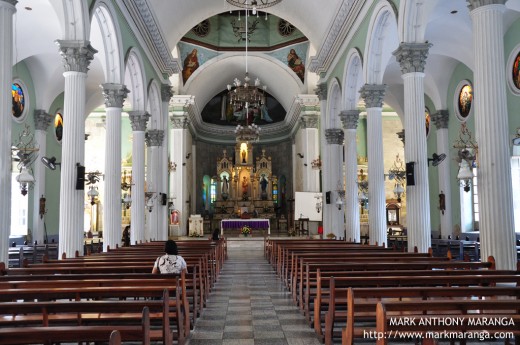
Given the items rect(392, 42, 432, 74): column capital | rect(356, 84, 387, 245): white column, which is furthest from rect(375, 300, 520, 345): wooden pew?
rect(356, 84, 387, 245): white column

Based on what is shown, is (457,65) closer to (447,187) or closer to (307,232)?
(447,187)

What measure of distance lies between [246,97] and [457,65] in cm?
803

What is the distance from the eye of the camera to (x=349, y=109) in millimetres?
16375

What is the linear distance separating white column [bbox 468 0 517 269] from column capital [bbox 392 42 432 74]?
98.5 inches

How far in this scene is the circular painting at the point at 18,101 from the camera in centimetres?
1658

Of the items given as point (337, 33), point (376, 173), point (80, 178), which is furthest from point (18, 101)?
point (376, 173)

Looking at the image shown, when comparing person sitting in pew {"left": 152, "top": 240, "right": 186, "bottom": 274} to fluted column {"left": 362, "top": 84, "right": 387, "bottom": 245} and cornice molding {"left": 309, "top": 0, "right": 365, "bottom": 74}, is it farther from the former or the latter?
cornice molding {"left": 309, "top": 0, "right": 365, "bottom": 74}

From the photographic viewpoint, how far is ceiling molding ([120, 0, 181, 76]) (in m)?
13.6

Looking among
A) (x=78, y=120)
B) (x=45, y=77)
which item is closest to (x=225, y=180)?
(x=45, y=77)

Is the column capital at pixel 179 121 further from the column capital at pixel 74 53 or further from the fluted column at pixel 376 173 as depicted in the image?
the column capital at pixel 74 53

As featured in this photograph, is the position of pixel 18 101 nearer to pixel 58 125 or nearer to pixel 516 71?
pixel 58 125

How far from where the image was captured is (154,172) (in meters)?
18.5

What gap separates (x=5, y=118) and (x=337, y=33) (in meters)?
11.7

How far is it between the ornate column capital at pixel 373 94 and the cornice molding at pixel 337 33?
89.7 inches
